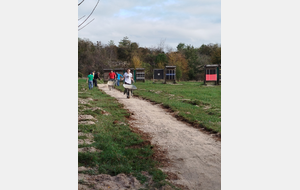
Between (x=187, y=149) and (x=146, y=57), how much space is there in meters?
44.1

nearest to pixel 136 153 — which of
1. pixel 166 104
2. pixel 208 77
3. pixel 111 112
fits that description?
pixel 111 112

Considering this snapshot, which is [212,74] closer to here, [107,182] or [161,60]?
[161,60]

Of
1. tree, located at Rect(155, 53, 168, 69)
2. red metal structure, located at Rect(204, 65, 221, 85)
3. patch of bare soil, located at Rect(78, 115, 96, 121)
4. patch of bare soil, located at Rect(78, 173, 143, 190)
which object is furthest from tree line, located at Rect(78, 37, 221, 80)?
patch of bare soil, located at Rect(78, 173, 143, 190)

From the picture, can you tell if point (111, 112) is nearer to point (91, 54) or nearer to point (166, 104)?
point (166, 104)

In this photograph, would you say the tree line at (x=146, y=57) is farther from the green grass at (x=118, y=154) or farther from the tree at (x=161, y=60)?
the green grass at (x=118, y=154)

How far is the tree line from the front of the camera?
133 ft

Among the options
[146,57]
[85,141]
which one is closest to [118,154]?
[85,141]

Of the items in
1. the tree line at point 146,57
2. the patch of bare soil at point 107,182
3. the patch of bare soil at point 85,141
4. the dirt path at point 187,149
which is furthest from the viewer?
the tree line at point 146,57

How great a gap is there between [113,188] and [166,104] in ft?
27.1

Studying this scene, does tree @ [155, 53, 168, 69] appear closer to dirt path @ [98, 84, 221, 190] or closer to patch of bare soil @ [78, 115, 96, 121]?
dirt path @ [98, 84, 221, 190]

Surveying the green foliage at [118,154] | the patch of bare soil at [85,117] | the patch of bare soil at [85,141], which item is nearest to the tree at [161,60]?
the patch of bare soil at [85,117]

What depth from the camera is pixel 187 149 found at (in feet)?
18.4

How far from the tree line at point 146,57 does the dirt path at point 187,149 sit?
99.1 ft

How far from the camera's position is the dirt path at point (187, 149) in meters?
4.13
